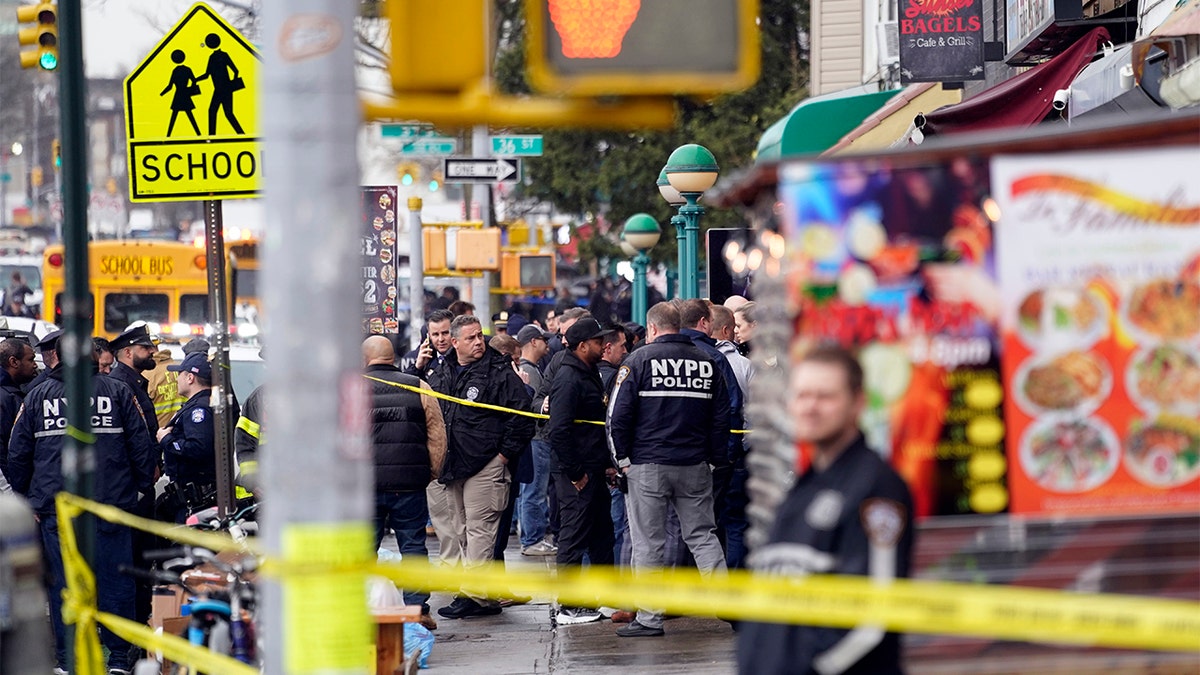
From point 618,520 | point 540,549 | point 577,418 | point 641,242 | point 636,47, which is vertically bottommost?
point 540,549

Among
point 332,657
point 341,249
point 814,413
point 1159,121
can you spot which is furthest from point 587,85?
point 1159,121

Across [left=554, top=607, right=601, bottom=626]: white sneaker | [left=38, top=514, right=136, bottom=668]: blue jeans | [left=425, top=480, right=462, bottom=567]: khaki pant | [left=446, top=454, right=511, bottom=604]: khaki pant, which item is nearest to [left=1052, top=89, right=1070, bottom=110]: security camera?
[left=446, top=454, right=511, bottom=604]: khaki pant

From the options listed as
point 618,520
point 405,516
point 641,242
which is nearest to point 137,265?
point 641,242

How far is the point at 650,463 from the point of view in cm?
1084

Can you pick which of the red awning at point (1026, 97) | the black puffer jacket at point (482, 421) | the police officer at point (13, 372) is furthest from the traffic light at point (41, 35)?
the red awning at point (1026, 97)

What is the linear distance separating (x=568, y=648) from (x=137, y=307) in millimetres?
19162

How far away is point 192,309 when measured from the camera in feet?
93.7

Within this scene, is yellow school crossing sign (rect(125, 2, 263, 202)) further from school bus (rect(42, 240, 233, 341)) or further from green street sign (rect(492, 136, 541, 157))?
school bus (rect(42, 240, 233, 341))

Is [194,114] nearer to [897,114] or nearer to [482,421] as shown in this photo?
[482,421]

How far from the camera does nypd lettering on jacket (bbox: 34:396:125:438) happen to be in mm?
10219

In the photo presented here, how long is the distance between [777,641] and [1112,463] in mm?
1098

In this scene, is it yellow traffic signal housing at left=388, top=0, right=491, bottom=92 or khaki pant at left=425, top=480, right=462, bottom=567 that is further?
khaki pant at left=425, top=480, right=462, bottom=567

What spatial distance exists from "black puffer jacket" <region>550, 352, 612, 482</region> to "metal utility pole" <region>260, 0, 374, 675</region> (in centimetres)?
763

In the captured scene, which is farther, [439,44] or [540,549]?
[540,549]
